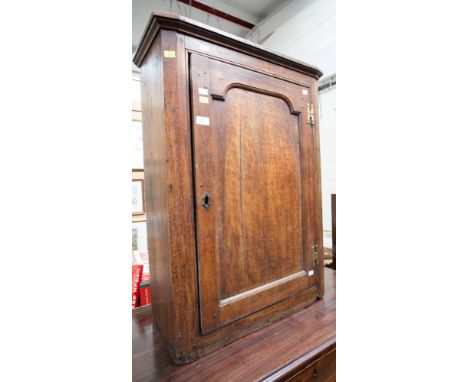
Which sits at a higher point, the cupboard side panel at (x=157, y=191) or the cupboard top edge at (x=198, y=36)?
the cupboard top edge at (x=198, y=36)

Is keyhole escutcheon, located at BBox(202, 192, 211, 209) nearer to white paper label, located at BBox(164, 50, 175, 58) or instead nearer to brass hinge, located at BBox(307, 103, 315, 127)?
white paper label, located at BBox(164, 50, 175, 58)

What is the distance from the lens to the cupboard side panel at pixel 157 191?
66cm

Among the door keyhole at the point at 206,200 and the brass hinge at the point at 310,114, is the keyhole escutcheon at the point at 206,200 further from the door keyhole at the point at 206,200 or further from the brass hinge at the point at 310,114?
the brass hinge at the point at 310,114

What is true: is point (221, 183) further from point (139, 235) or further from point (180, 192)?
point (139, 235)

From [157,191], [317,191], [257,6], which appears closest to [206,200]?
[157,191]

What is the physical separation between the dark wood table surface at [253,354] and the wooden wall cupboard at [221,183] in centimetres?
3

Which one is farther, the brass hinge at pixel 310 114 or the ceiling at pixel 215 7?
the ceiling at pixel 215 7

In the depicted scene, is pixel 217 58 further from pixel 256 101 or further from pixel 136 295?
pixel 136 295

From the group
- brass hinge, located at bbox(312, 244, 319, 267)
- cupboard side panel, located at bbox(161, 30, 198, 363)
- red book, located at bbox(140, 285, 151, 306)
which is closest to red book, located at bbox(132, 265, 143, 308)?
red book, located at bbox(140, 285, 151, 306)

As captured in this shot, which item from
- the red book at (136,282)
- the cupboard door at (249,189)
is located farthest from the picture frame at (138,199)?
the cupboard door at (249,189)

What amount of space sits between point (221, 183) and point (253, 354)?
0.52 meters
